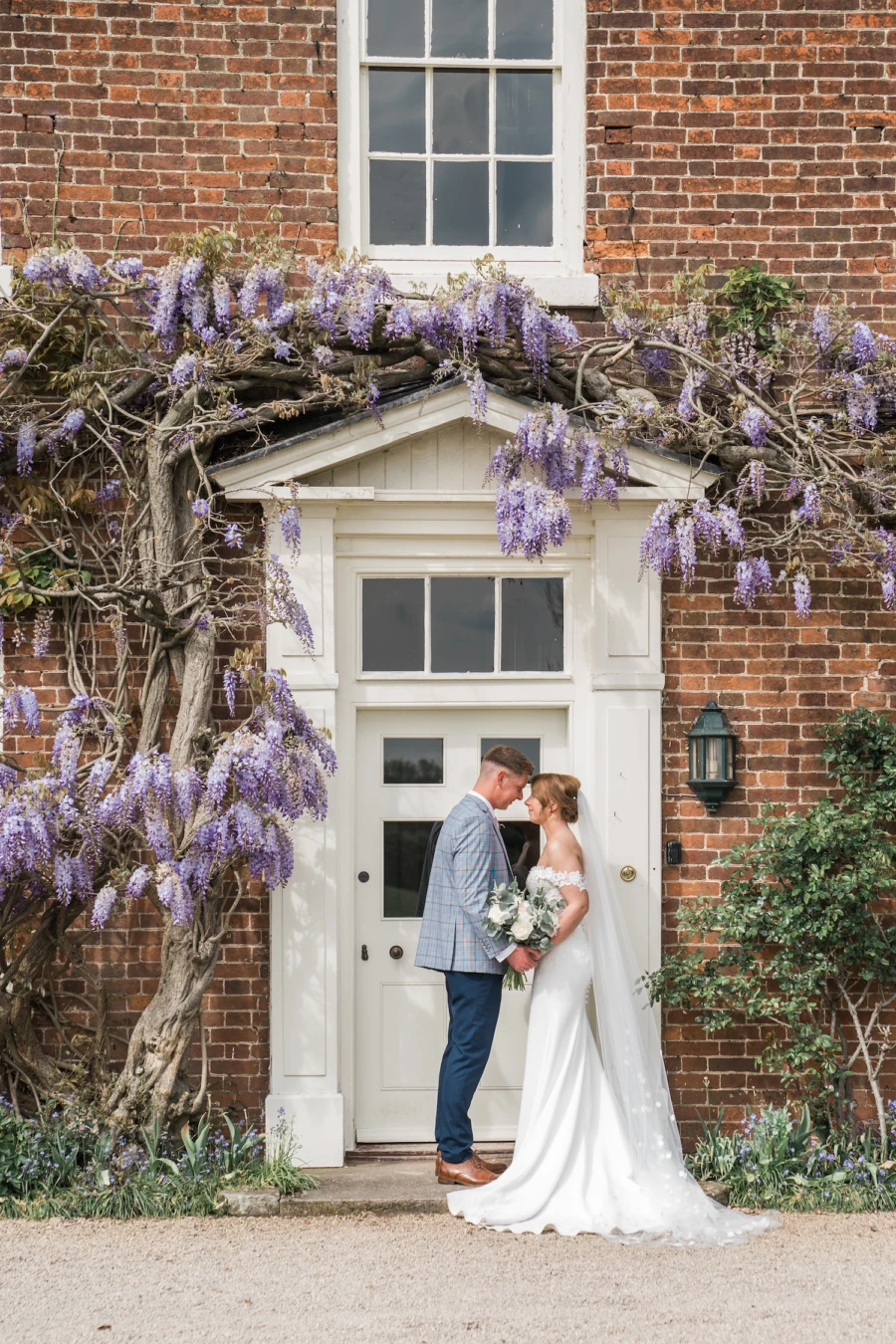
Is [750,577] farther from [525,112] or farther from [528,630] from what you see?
[525,112]

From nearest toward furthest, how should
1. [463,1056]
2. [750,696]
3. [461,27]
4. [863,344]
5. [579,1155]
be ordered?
[579,1155] → [463,1056] → [863,344] → [750,696] → [461,27]

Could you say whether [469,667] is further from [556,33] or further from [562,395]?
[556,33]

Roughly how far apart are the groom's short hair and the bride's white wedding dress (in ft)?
1.39

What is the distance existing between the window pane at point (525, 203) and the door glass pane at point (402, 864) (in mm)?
2855

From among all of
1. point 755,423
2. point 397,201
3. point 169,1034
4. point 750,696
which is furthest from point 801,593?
point 169,1034

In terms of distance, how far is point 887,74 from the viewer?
5984mm

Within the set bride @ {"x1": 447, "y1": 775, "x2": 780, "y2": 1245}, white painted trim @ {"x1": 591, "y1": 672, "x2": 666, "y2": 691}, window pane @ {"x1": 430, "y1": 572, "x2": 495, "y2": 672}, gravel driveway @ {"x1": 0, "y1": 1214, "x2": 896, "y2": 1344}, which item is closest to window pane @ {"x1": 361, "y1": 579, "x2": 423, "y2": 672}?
window pane @ {"x1": 430, "y1": 572, "x2": 495, "y2": 672}

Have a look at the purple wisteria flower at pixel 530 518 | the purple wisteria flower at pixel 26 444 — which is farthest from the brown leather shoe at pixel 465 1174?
the purple wisteria flower at pixel 26 444

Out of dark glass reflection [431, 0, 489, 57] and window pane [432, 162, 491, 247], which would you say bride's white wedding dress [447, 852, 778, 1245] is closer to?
window pane [432, 162, 491, 247]

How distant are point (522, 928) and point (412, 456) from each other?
2.18 m

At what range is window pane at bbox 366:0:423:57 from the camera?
599 centimetres

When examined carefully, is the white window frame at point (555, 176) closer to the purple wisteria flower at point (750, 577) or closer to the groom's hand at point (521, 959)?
the purple wisteria flower at point (750, 577)

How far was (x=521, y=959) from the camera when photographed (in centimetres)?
508

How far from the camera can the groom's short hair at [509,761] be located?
5.32m
